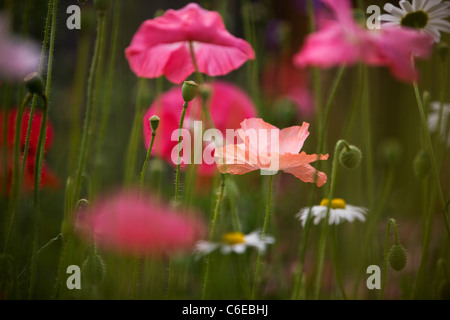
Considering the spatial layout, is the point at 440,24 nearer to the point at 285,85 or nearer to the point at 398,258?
the point at 398,258

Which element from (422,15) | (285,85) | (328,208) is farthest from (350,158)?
(285,85)

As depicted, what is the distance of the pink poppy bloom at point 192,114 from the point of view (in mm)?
502

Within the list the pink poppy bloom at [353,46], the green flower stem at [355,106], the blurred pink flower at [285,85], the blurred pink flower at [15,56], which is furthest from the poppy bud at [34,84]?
the blurred pink flower at [285,85]

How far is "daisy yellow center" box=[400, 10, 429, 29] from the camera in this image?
46 cm

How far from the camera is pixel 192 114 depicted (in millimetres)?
526

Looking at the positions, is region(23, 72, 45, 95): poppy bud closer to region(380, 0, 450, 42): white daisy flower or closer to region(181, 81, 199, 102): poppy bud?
region(181, 81, 199, 102): poppy bud

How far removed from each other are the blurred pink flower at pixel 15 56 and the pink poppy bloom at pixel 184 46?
9 centimetres

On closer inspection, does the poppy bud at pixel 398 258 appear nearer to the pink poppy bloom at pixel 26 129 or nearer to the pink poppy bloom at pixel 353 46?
the pink poppy bloom at pixel 353 46

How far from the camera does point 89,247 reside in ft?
1.45

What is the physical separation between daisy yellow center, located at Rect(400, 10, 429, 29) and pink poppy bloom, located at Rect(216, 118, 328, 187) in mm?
146

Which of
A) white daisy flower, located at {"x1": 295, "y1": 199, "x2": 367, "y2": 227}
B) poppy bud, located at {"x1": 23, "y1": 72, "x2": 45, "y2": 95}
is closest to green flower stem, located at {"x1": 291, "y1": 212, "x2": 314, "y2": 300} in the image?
white daisy flower, located at {"x1": 295, "y1": 199, "x2": 367, "y2": 227}
